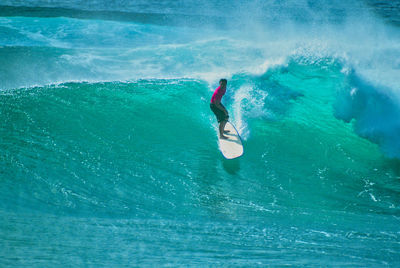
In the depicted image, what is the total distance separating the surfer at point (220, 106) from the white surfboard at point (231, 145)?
176 millimetres

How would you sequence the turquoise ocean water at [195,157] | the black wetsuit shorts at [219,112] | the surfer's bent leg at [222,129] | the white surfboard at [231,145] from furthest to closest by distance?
the surfer's bent leg at [222,129] < the black wetsuit shorts at [219,112] < the white surfboard at [231,145] < the turquoise ocean water at [195,157]

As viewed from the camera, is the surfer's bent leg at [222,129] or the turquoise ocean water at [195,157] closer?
the turquoise ocean water at [195,157]

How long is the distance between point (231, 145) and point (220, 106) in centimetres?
93

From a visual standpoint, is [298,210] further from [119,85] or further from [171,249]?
[119,85]

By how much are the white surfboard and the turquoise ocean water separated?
0.16 metres

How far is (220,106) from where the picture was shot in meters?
8.38

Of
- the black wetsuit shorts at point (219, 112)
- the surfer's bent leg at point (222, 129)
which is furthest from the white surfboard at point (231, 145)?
the black wetsuit shorts at point (219, 112)

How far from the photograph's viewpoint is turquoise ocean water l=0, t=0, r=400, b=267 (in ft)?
18.6

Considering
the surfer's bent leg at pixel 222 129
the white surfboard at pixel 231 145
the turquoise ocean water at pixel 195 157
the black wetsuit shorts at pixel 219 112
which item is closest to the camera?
the turquoise ocean water at pixel 195 157

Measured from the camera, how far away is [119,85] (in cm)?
1160

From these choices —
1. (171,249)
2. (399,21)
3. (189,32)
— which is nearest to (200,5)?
(189,32)

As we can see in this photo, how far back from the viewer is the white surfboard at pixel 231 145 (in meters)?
8.19

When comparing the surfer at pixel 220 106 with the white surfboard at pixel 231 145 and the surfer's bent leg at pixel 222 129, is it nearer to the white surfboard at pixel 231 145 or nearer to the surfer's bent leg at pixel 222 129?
the surfer's bent leg at pixel 222 129

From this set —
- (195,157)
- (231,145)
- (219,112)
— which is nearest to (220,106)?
(219,112)
